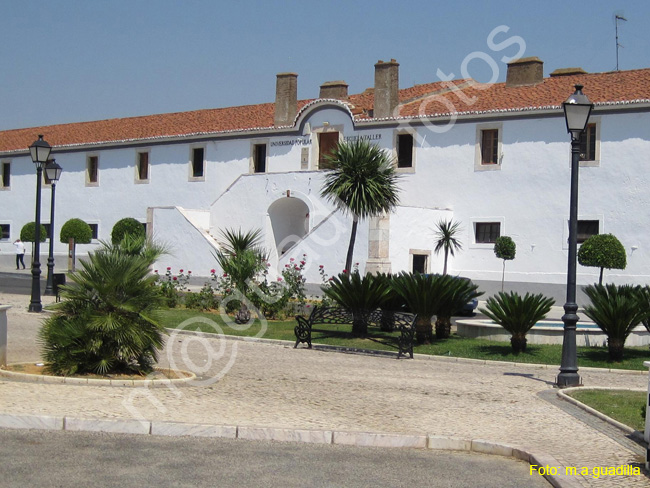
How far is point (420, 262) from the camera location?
1283 inches

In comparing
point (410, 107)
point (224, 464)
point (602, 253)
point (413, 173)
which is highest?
point (410, 107)

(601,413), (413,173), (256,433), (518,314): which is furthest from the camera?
(413,173)

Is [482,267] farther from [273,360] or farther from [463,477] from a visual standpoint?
[463,477]

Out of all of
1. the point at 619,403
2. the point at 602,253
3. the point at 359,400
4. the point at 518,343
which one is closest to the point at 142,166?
the point at 602,253

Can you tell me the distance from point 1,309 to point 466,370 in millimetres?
7316

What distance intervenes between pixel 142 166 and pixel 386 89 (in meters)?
14.1

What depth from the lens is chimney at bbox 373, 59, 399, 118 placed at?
3522 cm

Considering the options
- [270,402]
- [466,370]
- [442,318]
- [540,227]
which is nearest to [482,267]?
[540,227]

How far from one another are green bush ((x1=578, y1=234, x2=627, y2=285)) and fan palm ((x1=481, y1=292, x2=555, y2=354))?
1233 cm

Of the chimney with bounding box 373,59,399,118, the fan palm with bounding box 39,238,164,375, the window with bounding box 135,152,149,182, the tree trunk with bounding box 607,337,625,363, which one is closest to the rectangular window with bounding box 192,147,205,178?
the window with bounding box 135,152,149,182

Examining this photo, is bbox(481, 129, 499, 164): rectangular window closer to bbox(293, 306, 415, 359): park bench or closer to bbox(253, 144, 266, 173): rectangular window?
bbox(253, 144, 266, 173): rectangular window

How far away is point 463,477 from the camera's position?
22.9 feet

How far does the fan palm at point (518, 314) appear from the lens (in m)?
15.7

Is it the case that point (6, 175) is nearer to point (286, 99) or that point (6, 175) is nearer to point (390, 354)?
point (286, 99)
